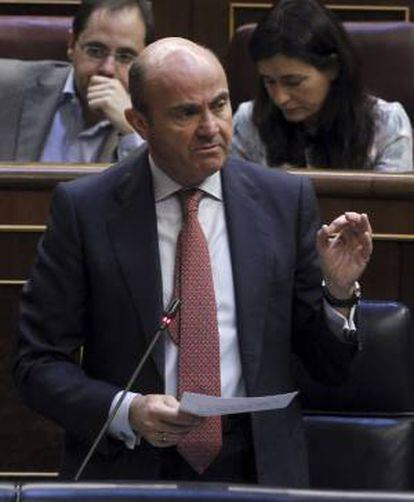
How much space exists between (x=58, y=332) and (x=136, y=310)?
0.06 m

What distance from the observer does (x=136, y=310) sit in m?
1.14

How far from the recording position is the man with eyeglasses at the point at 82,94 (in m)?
1.76

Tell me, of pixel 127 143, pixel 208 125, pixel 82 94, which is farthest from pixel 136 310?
pixel 82 94

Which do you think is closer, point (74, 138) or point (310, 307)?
point (310, 307)

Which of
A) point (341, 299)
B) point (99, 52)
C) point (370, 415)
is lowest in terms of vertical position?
point (370, 415)

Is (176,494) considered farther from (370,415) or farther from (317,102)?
(317,102)

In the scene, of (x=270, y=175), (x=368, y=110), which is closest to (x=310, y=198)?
(x=270, y=175)

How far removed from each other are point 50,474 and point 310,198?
0.46m

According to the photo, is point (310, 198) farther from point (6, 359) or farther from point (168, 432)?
point (6, 359)

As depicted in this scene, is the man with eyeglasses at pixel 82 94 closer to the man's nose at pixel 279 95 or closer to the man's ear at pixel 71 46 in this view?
the man's ear at pixel 71 46

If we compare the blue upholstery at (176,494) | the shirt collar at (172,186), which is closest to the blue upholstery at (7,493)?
the blue upholstery at (176,494)

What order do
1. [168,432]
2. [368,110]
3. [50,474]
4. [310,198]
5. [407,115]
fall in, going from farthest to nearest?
[407,115] < [368,110] < [50,474] < [310,198] < [168,432]

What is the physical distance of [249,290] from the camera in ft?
3.76

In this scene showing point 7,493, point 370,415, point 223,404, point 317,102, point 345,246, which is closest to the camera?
point 7,493
